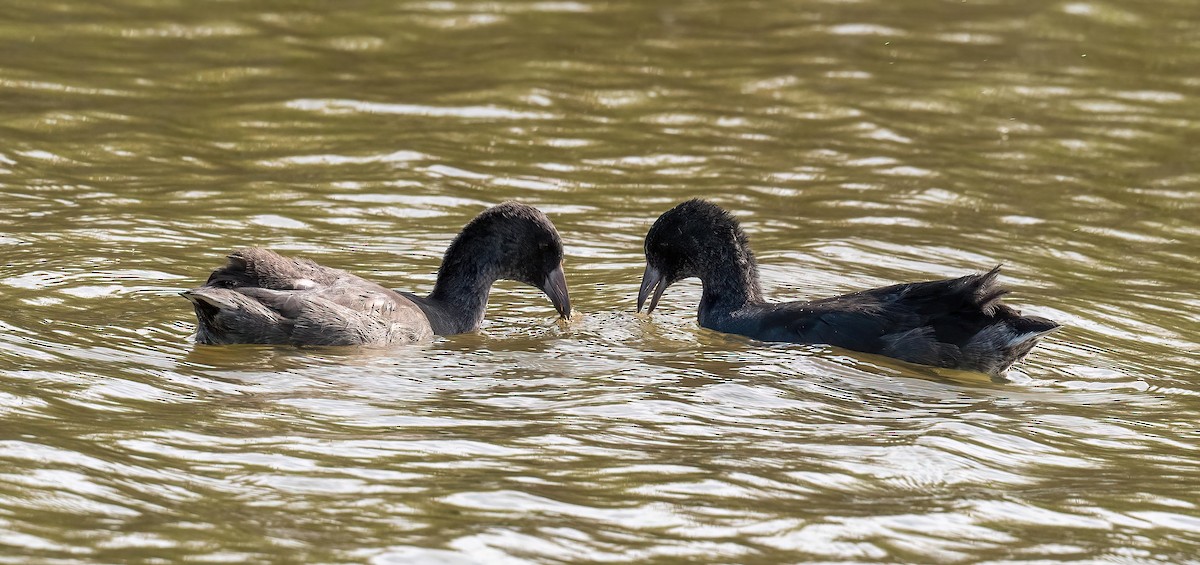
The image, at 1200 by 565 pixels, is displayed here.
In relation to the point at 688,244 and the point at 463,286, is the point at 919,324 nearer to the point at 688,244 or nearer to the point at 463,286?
the point at 688,244

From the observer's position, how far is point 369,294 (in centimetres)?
1081

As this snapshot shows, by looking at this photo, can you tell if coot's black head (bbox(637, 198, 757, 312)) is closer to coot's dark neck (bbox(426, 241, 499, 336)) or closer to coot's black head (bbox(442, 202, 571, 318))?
coot's black head (bbox(442, 202, 571, 318))

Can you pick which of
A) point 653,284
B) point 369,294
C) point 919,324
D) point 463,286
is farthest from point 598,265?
point 919,324

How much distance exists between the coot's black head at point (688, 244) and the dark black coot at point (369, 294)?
0.71 m

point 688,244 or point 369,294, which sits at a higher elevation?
point 688,244

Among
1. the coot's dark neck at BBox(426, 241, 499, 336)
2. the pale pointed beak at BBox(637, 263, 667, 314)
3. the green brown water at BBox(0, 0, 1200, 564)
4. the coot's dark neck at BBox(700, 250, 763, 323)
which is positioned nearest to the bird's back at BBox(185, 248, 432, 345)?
the green brown water at BBox(0, 0, 1200, 564)

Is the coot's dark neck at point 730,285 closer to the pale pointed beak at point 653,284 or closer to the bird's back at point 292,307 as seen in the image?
the pale pointed beak at point 653,284

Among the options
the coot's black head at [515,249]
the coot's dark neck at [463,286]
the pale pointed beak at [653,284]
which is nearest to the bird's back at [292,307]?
the coot's dark neck at [463,286]

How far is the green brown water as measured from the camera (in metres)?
7.37

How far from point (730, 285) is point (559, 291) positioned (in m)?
1.16

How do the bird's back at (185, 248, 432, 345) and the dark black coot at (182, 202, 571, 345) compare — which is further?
the dark black coot at (182, 202, 571, 345)

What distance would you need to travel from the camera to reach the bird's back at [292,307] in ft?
33.0

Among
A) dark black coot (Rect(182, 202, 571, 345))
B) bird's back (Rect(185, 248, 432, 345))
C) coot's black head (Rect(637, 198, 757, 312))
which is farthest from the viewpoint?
coot's black head (Rect(637, 198, 757, 312))

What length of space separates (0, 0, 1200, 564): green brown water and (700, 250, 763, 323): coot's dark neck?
0.27m
